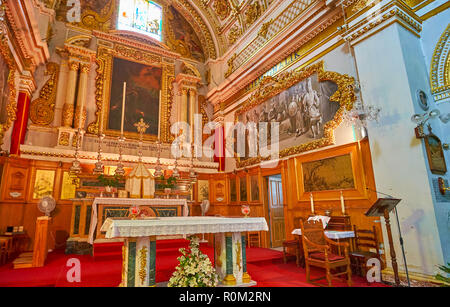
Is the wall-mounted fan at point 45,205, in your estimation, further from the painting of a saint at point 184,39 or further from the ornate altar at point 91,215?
the painting of a saint at point 184,39

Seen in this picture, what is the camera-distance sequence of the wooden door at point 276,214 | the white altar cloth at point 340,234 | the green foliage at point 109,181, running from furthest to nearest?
1. the wooden door at point 276,214
2. the green foliage at point 109,181
3. the white altar cloth at point 340,234

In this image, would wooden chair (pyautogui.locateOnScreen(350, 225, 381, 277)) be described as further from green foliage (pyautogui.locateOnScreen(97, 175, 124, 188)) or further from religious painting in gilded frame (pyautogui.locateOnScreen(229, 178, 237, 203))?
green foliage (pyautogui.locateOnScreen(97, 175, 124, 188))

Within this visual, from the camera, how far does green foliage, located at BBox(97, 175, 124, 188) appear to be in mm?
6658

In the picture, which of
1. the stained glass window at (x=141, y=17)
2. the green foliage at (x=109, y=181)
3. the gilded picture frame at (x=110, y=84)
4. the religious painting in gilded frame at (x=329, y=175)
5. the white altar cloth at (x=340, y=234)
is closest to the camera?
the white altar cloth at (x=340, y=234)

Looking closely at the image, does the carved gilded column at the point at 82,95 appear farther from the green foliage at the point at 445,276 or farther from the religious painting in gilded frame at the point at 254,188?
the green foliage at the point at 445,276

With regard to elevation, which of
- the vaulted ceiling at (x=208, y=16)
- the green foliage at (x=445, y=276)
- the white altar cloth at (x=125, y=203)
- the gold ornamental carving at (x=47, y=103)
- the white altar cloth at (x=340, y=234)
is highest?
the vaulted ceiling at (x=208, y=16)

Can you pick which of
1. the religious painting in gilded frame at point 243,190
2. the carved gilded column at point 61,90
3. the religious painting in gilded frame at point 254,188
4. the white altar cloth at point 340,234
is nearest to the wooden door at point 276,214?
the religious painting in gilded frame at point 254,188

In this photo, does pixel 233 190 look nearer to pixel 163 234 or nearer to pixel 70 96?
pixel 163 234

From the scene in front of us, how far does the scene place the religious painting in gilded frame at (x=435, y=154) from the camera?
4.38 meters

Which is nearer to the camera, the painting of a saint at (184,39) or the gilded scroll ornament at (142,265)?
the gilded scroll ornament at (142,265)

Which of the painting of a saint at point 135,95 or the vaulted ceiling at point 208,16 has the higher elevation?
the vaulted ceiling at point 208,16

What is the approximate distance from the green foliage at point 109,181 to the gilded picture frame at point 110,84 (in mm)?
3066

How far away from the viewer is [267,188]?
847 centimetres

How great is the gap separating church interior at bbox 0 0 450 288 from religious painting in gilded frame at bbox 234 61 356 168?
0.05 metres
